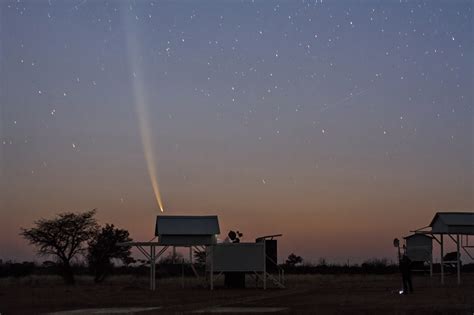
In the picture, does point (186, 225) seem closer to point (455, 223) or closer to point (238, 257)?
point (238, 257)

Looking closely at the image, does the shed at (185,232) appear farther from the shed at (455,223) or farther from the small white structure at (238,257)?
the shed at (455,223)

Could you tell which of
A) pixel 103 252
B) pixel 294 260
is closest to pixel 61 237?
pixel 103 252

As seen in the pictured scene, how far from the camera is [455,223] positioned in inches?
1895

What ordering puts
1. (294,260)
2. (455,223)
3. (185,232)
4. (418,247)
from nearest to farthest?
(185,232) → (455,223) → (418,247) → (294,260)

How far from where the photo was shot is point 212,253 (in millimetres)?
48406

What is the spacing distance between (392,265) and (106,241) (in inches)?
1362

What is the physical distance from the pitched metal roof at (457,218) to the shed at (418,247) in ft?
43.6

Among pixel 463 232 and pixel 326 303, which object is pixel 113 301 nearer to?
pixel 326 303

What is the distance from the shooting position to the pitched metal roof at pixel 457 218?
157 ft

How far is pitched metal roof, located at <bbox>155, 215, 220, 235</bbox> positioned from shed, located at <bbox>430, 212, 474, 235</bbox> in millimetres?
13085

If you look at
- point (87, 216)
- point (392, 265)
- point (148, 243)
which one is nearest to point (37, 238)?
point (87, 216)

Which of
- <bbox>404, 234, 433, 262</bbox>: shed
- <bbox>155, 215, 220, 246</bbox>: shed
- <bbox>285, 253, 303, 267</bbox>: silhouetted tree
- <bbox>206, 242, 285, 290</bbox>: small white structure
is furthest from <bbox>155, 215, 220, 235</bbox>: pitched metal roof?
<bbox>285, 253, 303, 267</bbox>: silhouetted tree

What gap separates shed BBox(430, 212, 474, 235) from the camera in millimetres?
47812

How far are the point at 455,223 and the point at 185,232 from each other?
15599 mm
